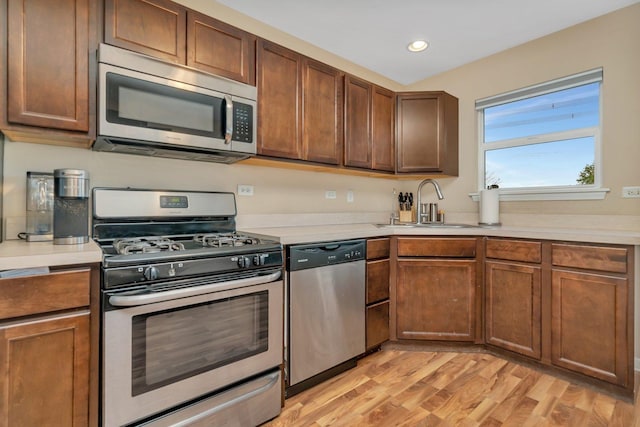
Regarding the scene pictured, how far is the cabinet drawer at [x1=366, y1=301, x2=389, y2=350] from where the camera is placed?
90.8 inches

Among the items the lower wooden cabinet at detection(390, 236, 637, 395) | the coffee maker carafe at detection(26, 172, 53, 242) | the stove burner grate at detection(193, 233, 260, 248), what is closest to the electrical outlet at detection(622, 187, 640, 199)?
the lower wooden cabinet at detection(390, 236, 637, 395)

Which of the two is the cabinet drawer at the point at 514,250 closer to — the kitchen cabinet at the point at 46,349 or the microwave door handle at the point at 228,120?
the microwave door handle at the point at 228,120

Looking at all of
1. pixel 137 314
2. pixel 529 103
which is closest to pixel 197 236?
pixel 137 314

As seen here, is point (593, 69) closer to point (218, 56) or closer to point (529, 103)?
point (529, 103)

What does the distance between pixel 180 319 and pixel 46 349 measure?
1.47ft

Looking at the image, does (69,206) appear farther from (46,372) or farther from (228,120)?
(228,120)

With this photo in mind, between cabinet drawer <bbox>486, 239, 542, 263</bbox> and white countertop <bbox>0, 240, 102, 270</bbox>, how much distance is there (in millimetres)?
2398

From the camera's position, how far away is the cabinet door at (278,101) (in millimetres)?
2078

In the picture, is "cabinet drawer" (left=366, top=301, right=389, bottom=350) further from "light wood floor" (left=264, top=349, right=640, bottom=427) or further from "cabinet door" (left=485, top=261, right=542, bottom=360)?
"cabinet door" (left=485, top=261, right=542, bottom=360)

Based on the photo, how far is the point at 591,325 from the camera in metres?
1.94

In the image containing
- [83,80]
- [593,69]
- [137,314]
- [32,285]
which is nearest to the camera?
[32,285]

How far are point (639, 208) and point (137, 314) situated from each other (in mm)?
3037

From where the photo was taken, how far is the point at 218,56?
1889 mm

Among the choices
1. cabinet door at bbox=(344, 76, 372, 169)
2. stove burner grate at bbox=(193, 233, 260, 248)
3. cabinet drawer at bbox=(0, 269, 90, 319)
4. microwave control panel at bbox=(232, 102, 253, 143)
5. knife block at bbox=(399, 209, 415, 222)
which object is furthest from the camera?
knife block at bbox=(399, 209, 415, 222)
